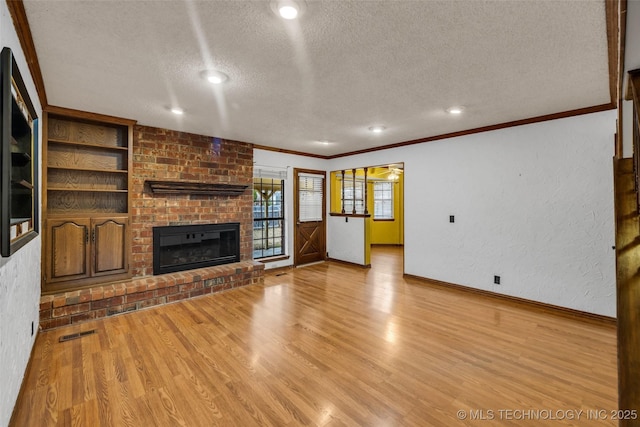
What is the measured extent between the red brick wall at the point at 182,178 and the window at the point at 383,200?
496 cm

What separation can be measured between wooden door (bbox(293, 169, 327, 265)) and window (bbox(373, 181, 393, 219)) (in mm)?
3057

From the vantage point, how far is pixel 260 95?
293cm

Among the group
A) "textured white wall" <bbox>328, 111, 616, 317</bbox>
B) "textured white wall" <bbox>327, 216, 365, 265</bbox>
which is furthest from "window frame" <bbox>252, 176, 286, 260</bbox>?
"textured white wall" <bbox>328, 111, 616, 317</bbox>

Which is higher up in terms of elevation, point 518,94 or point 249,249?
point 518,94

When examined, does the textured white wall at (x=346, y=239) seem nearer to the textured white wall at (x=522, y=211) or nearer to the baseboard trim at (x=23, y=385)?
the textured white wall at (x=522, y=211)

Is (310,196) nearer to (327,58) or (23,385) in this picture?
(327,58)

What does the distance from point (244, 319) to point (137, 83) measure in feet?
8.55

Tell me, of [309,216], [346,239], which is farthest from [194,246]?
[346,239]

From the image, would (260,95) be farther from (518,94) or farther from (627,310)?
(627,310)

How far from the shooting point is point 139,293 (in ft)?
11.9

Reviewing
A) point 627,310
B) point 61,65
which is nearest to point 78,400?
point 61,65

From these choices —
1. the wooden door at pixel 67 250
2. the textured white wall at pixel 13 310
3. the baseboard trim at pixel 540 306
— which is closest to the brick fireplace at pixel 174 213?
the wooden door at pixel 67 250

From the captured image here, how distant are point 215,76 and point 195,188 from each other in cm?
233

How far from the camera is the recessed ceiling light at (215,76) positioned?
2.41 metres
